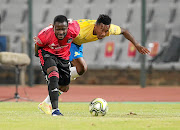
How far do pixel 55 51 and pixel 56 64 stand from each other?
20 centimetres

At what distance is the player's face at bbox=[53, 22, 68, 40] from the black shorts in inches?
14.7

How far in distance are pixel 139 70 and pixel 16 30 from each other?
5.07 meters

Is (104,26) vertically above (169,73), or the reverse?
(104,26)

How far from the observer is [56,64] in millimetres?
7645

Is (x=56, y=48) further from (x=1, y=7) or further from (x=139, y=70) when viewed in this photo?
(x=1, y=7)

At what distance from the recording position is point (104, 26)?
829cm

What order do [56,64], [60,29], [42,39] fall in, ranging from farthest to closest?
1. [56,64]
2. [42,39]
3. [60,29]

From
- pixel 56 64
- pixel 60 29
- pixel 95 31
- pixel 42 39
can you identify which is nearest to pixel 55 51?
pixel 56 64

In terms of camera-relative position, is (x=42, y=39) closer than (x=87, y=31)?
Yes

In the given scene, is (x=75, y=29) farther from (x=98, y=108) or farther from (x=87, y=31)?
(x=98, y=108)

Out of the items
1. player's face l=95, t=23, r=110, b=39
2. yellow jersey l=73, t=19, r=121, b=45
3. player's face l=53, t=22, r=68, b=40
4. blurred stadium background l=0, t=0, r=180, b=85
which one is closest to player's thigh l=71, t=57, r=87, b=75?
yellow jersey l=73, t=19, r=121, b=45

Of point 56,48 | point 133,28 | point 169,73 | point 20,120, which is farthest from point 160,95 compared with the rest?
point 20,120

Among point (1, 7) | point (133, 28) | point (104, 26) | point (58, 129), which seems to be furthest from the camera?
point (1, 7)

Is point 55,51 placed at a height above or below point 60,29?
below
